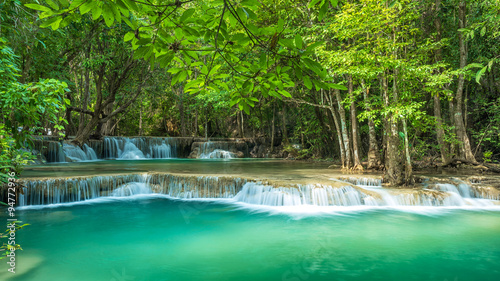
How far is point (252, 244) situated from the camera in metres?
5.56

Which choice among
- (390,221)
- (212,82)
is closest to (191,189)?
(390,221)

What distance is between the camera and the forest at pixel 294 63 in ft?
4.38

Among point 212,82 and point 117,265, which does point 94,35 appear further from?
point 212,82

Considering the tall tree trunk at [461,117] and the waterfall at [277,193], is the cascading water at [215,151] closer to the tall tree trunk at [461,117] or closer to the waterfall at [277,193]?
the waterfall at [277,193]

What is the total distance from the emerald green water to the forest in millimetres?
A: 1746

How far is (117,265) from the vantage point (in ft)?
15.0

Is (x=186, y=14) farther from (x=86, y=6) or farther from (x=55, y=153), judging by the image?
(x=55, y=153)

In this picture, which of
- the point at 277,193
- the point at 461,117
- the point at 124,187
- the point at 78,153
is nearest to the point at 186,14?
the point at 277,193

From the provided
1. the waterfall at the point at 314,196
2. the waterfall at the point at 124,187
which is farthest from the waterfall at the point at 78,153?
the waterfall at the point at 314,196

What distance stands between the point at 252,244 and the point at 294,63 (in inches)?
190

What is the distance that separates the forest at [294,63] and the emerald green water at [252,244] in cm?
175

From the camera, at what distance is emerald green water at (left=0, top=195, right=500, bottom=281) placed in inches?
172

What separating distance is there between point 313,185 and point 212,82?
23.9ft

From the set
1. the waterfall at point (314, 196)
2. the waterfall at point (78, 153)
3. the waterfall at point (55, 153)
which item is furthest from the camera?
the waterfall at point (78, 153)
